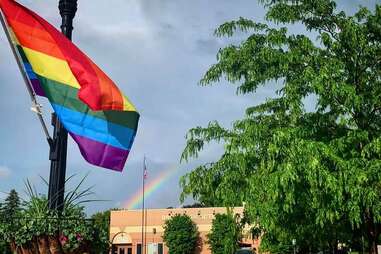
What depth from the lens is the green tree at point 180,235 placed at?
6456cm

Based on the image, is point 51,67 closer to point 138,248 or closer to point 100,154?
point 100,154

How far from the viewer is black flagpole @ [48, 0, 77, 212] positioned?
8.70 metres

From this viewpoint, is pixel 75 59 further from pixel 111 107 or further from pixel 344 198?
pixel 344 198

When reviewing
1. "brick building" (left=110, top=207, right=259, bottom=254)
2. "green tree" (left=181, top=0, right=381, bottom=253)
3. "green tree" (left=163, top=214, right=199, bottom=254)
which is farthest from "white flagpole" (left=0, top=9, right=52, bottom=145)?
"brick building" (left=110, top=207, right=259, bottom=254)

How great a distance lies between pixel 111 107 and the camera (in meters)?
8.62

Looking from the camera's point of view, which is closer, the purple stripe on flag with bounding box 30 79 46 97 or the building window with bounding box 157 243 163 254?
the purple stripe on flag with bounding box 30 79 46 97

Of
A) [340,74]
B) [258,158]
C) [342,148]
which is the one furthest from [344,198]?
[340,74]

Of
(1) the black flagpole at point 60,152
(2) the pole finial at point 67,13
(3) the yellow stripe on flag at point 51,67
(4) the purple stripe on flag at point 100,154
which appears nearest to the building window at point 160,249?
(1) the black flagpole at point 60,152

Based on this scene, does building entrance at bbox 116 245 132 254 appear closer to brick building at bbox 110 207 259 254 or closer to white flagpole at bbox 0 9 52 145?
brick building at bbox 110 207 259 254

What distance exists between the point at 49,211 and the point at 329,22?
8.62 m

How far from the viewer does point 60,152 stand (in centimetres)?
933

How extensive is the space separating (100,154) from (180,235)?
57723mm

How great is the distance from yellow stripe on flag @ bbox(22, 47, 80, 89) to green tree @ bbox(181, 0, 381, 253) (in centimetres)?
399

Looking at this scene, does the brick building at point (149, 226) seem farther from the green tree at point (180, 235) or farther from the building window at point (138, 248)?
the green tree at point (180, 235)
